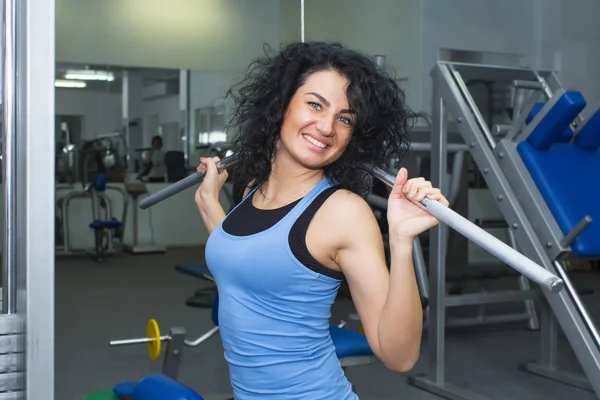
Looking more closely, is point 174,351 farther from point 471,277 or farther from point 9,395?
point 471,277

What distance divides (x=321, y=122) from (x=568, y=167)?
1.88 metres

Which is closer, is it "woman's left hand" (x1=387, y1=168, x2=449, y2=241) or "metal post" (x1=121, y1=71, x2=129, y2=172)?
"woman's left hand" (x1=387, y1=168, x2=449, y2=241)

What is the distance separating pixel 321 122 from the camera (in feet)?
4.02

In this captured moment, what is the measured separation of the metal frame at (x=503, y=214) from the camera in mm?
2492

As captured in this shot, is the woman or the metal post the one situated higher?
the metal post

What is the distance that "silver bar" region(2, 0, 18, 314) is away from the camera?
106cm

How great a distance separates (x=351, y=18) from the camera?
7.82 meters

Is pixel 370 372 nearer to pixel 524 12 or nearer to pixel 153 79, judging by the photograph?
pixel 524 12

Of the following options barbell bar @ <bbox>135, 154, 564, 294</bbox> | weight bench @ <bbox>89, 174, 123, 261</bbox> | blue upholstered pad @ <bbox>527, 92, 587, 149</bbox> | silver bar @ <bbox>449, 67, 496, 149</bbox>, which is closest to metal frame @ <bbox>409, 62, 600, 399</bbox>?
silver bar @ <bbox>449, 67, 496, 149</bbox>

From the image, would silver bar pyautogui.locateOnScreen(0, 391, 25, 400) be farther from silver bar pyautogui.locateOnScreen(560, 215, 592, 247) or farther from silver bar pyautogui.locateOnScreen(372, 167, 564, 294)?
silver bar pyautogui.locateOnScreen(560, 215, 592, 247)

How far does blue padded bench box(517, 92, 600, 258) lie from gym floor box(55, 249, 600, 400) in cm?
82

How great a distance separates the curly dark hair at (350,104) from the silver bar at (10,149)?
443 millimetres

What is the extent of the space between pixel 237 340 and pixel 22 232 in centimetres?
40

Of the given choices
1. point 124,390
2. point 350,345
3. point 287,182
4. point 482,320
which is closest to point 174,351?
point 350,345
